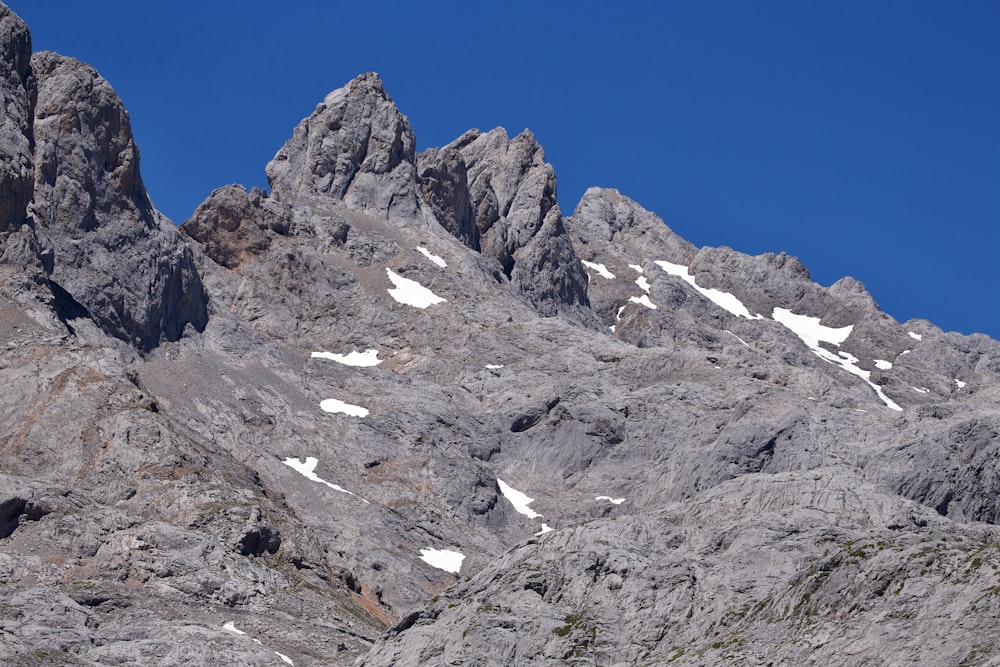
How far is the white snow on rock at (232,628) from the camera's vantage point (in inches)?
2872

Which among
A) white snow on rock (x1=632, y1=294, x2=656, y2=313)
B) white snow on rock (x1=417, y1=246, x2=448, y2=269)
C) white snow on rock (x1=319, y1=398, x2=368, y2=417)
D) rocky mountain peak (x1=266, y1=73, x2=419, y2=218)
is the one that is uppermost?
white snow on rock (x1=632, y1=294, x2=656, y2=313)

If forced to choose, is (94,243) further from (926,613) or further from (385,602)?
(926,613)

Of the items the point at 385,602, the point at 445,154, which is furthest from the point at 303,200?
the point at 385,602

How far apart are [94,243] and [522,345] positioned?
3348 centimetres

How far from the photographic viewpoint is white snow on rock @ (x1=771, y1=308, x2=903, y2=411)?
559 ft

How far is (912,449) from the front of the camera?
93.8 meters

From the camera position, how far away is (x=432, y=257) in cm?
14125

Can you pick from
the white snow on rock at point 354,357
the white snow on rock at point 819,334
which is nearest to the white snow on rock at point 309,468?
the white snow on rock at point 354,357

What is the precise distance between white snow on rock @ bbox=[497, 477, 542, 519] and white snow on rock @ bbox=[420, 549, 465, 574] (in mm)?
8830

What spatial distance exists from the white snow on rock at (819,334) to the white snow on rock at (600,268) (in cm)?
2040

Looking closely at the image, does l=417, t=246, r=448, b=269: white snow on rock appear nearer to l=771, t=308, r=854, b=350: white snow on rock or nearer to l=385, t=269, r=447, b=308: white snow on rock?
l=385, t=269, r=447, b=308: white snow on rock

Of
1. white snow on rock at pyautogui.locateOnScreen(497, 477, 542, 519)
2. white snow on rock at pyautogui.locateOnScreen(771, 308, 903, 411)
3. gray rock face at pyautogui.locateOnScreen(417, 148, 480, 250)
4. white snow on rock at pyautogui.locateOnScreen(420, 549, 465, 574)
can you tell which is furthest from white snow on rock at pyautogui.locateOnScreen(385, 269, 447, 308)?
white snow on rock at pyautogui.locateOnScreen(771, 308, 903, 411)

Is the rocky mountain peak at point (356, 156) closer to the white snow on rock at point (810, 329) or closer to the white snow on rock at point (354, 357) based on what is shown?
the white snow on rock at point (354, 357)

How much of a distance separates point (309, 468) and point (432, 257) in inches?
1642
